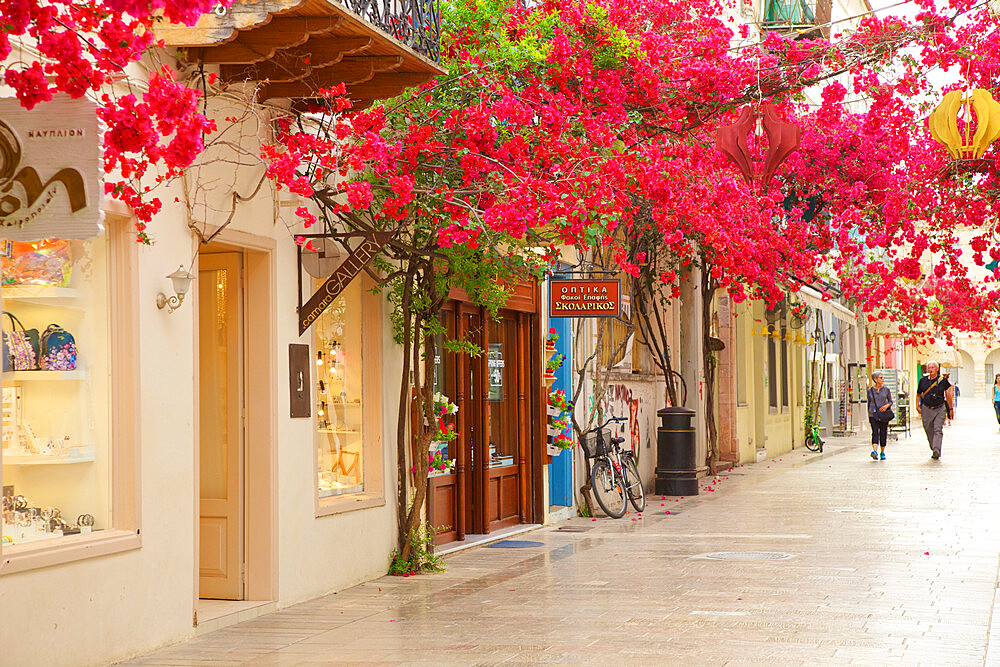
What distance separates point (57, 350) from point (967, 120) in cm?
722

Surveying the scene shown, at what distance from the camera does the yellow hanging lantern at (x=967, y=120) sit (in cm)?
1061

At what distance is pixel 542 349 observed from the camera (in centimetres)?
1493

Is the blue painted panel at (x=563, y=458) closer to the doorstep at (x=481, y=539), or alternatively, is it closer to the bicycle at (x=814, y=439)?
the doorstep at (x=481, y=539)

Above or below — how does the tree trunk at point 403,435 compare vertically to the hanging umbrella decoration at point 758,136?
below

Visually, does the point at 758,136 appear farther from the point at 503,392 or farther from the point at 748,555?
the point at 748,555

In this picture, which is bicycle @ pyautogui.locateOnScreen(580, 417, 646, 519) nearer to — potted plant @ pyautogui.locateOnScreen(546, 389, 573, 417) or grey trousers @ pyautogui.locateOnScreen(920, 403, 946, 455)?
potted plant @ pyautogui.locateOnScreen(546, 389, 573, 417)

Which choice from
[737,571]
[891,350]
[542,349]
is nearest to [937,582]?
[737,571]

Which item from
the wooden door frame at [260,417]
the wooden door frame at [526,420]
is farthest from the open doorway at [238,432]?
the wooden door frame at [526,420]

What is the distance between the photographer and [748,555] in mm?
12133

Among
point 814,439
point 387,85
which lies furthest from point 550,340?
point 814,439

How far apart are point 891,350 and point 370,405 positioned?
51806 millimetres

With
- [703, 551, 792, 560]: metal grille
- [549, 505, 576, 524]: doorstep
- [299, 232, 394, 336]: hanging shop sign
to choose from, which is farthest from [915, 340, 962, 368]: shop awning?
[299, 232, 394, 336]: hanging shop sign

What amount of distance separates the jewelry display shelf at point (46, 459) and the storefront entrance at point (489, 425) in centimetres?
466

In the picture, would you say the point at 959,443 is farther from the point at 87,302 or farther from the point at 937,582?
the point at 87,302
